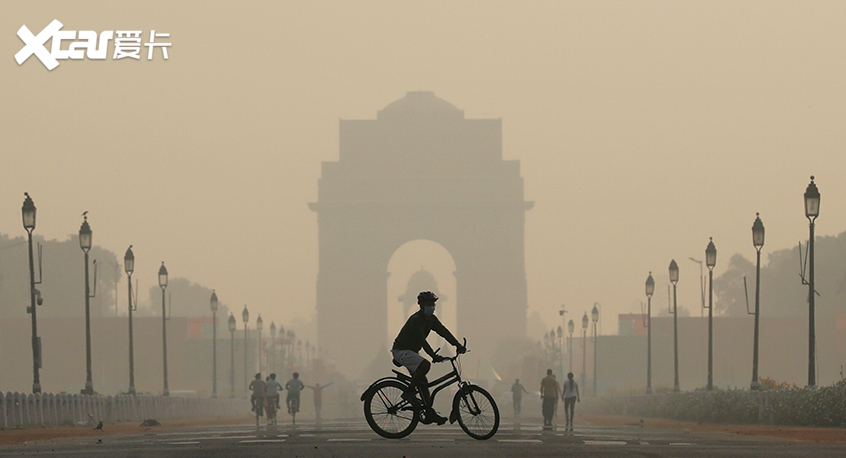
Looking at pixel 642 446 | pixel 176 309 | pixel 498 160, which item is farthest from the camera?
pixel 176 309

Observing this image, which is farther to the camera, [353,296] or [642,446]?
[353,296]

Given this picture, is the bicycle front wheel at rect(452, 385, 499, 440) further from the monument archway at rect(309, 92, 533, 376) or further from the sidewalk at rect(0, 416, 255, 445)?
the monument archway at rect(309, 92, 533, 376)

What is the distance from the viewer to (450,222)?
11031 cm

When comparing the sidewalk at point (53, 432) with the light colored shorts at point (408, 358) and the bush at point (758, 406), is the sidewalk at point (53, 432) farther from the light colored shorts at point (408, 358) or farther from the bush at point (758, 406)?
the bush at point (758, 406)

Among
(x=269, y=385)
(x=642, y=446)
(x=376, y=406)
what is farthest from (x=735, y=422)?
(x=376, y=406)

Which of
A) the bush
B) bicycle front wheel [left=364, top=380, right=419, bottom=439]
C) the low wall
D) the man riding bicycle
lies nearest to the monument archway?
the low wall

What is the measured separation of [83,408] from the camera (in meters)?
29.5

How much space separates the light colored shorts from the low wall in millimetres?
11349

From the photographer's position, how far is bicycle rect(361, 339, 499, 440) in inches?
613

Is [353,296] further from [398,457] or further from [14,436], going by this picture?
[398,457]

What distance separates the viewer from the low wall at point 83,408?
25.3 m

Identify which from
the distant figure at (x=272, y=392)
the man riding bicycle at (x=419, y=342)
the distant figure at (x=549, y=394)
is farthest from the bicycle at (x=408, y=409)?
the distant figure at (x=272, y=392)

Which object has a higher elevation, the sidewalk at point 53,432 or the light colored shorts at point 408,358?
the light colored shorts at point 408,358

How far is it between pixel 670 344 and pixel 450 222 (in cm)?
2141
